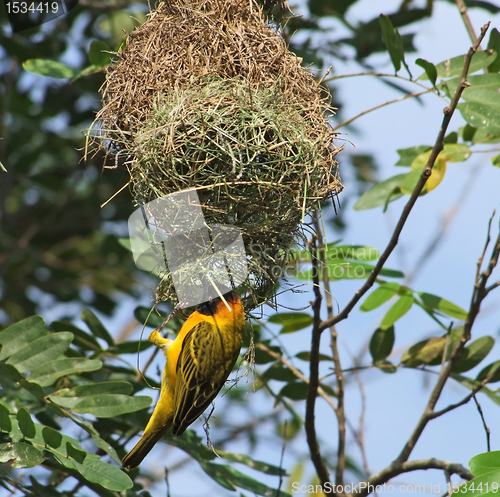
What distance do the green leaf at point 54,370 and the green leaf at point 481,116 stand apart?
7.26ft

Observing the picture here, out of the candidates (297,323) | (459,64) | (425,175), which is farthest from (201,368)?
(459,64)

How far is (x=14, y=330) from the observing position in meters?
2.98

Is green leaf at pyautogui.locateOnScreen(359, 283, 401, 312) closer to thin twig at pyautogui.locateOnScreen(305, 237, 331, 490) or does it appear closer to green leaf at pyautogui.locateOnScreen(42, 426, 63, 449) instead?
Answer: thin twig at pyautogui.locateOnScreen(305, 237, 331, 490)

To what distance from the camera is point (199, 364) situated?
3.05 meters

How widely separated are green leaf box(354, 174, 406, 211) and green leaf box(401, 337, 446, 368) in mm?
869

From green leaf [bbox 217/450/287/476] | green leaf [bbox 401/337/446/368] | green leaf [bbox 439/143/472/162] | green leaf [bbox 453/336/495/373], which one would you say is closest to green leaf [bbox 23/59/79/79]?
green leaf [bbox 439/143/472/162]

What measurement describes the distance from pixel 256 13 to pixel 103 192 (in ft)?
10.4

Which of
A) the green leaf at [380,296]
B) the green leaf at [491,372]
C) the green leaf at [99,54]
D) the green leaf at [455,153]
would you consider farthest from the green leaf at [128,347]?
the green leaf at [455,153]

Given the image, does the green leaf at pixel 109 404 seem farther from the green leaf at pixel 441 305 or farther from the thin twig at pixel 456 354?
the green leaf at pixel 441 305

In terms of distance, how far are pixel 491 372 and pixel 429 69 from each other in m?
1.72

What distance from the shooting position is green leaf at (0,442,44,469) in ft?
8.28

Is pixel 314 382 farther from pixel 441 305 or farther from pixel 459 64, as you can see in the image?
pixel 459 64

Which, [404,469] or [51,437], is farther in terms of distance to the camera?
[404,469]

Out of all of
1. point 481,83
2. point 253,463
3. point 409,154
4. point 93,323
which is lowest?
point 253,463
